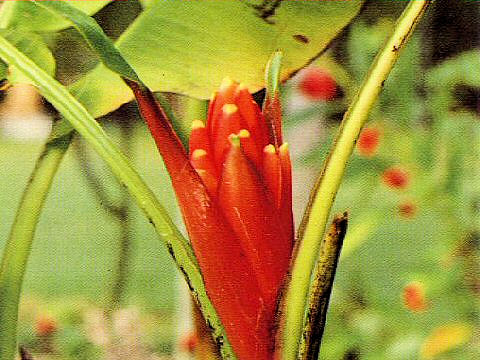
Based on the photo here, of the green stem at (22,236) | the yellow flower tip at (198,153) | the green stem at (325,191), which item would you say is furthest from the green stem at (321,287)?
the green stem at (22,236)

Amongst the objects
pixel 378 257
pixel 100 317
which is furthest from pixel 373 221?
pixel 100 317

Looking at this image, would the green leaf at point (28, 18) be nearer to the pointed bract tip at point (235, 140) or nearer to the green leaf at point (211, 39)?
the green leaf at point (211, 39)

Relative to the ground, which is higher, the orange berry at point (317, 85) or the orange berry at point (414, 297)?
the orange berry at point (317, 85)

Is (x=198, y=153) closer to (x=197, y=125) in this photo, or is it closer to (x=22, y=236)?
(x=197, y=125)

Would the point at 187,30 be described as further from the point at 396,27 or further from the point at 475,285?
the point at 475,285

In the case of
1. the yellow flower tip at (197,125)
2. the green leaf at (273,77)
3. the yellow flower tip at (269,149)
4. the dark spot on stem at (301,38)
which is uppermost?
the dark spot on stem at (301,38)

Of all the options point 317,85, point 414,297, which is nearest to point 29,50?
point 317,85

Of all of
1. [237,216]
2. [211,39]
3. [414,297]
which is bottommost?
[414,297]
